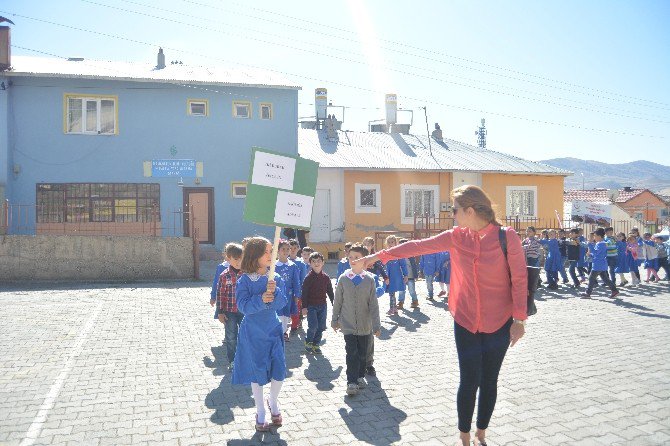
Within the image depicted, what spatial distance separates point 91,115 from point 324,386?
779 inches

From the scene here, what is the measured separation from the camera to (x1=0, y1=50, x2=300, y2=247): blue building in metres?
21.6

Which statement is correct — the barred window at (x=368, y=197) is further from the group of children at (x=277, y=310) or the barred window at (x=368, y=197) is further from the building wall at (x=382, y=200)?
the group of children at (x=277, y=310)

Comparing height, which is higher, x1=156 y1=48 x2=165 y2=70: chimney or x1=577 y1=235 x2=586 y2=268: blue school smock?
x1=156 y1=48 x2=165 y2=70: chimney

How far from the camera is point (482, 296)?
4160mm

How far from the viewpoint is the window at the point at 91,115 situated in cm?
2216

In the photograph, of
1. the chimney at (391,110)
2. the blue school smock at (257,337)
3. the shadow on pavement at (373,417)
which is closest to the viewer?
the shadow on pavement at (373,417)

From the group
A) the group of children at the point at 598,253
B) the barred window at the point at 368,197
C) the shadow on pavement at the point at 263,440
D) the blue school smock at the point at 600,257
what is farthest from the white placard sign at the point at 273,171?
the barred window at the point at 368,197

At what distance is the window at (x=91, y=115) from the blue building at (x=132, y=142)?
0.13ft

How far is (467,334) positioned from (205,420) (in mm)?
2624

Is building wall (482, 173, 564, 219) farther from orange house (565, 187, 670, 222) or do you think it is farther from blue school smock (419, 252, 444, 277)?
orange house (565, 187, 670, 222)

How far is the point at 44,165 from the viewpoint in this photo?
71.7 ft

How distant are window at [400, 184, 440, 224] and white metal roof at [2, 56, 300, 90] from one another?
23.8 feet

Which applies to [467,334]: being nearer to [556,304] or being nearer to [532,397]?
[532,397]

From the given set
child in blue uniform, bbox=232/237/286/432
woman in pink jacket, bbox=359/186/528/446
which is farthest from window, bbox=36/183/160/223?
woman in pink jacket, bbox=359/186/528/446
